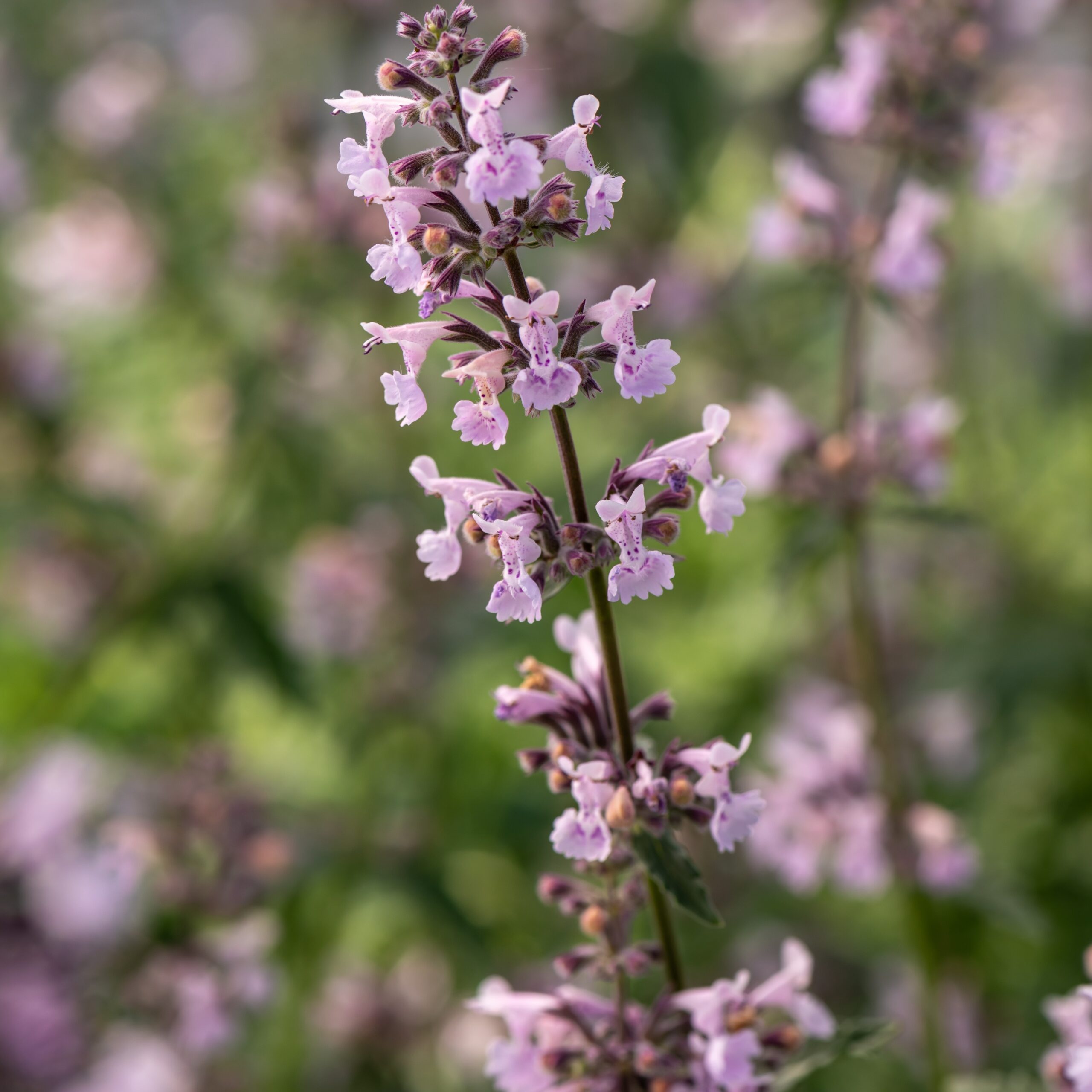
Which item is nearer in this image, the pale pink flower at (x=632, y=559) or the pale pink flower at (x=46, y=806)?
the pale pink flower at (x=632, y=559)

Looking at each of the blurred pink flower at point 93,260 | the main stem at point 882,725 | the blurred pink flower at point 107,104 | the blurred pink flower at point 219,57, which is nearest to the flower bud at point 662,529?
the main stem at point 882,725

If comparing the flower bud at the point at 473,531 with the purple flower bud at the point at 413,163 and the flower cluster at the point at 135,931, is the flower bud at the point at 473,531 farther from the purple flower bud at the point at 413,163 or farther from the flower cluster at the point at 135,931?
the flower cluster at the point at 135,931

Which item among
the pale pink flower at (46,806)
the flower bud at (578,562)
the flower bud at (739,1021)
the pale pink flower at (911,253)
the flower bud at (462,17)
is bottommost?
the flower bud at (739,1021)

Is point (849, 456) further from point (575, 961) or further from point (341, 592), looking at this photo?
point (341, 592)

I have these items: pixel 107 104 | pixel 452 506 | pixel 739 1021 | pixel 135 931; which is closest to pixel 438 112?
pixel 452 506

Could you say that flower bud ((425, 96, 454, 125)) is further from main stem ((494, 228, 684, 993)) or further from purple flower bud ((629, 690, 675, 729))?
purple flower bud ((629, 690, 675, 729))

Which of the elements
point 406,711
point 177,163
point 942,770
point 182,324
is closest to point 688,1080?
point 406,711

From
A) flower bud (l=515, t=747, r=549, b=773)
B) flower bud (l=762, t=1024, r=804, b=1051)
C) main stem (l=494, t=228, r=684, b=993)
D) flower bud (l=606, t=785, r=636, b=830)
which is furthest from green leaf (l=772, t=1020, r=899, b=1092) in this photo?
flower bud (l=515, t=747, r=549, b=773)
